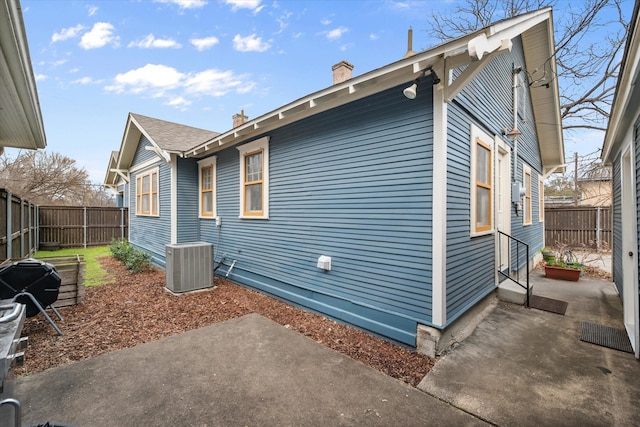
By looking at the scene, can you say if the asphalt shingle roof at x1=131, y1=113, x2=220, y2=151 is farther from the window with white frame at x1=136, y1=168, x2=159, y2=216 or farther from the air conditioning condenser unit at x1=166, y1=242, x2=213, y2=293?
the air conditioning condenser unit at x1=166, y1=242, x2=213, y2=293

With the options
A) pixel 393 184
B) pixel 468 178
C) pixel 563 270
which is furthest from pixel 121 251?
pixel 563 270

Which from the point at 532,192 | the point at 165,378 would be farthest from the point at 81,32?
the point at 532,192

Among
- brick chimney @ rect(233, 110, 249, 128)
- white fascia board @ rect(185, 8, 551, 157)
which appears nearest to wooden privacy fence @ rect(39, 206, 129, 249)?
brick chimney @ rect(233, 110, 249, 128)

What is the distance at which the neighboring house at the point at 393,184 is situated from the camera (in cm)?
340

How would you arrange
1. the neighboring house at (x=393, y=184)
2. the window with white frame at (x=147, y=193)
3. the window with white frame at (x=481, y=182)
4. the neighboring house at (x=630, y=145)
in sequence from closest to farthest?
the neighboring house at (x=630, y=145) < the neighboring house at (x=393, y=184) < the window with white frame at (x=481, y=182) < the window with white frame at (x=147, y=193)

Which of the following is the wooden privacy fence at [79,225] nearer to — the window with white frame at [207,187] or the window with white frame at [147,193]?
the window with white frame at [147,193]

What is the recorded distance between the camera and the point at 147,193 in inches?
394

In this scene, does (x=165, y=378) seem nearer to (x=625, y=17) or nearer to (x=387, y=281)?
(x=387, y=281)

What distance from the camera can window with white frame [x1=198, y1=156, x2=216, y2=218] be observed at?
7.46m

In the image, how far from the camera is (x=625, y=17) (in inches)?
375

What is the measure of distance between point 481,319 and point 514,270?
2500 millimetres

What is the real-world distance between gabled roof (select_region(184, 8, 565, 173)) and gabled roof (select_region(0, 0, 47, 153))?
2968 mm

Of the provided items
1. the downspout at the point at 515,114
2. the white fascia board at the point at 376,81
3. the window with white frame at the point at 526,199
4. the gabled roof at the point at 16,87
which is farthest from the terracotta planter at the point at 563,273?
the gabled roof at the point at 16,87

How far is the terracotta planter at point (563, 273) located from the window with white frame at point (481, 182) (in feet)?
12.5
